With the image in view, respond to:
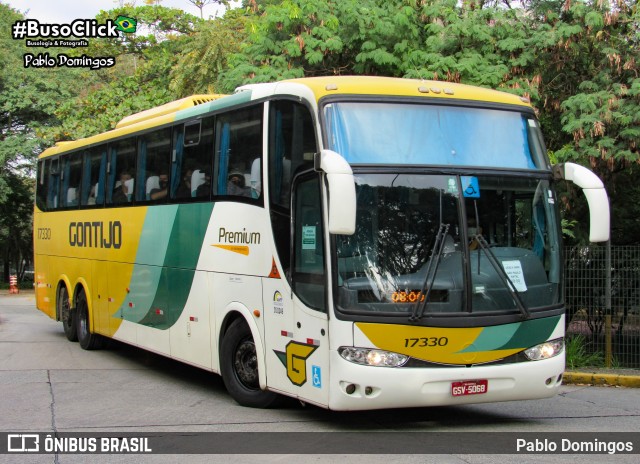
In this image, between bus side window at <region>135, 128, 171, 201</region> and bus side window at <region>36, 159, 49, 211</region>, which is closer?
bus side window at <region>135, 128, 171, 201</region>

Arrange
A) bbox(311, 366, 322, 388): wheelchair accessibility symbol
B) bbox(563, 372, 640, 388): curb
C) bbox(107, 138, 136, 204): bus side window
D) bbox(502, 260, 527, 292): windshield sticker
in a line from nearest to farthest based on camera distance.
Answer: bbox(311, 366, 322, 388): wheelchair accessibility symbol
bbox(502, 260, 527, 292): windshield sticker
bbox(563, 372, 640, 388): curb
bbox(107, 138, 136, 204): bus side window

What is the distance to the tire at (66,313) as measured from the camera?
15.7 metres

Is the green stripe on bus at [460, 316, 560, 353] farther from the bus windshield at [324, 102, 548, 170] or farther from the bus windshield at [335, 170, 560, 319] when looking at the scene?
the bus windshield at [324, 102, 548, 170]

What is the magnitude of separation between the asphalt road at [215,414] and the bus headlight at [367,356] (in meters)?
0.78

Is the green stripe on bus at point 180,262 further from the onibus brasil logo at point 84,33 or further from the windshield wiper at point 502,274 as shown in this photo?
the onibus brasil logo at point 84,33

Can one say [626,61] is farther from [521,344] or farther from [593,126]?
[521,344]

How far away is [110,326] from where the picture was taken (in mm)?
13570

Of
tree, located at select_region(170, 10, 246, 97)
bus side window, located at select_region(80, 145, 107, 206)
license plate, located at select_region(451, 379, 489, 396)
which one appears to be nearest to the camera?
license plate, located at select_region(451, 379, 489, 396)

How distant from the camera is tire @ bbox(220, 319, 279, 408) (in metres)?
9.20

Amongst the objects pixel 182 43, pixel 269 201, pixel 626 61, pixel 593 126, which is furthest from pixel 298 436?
pixel 182 43

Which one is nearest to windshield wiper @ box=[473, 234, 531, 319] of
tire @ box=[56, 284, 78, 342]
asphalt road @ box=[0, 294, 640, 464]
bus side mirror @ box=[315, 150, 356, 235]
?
asphalt road @ box=[0, 294, 640, 464]

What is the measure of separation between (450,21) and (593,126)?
126 inches

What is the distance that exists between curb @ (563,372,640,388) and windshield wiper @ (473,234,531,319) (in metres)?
4.76

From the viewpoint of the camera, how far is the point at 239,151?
31.0 ft
